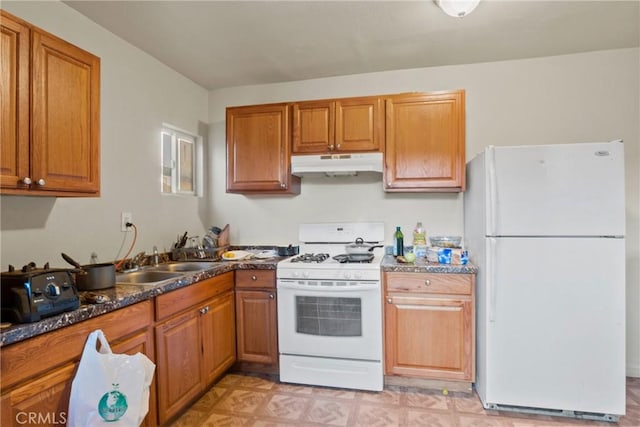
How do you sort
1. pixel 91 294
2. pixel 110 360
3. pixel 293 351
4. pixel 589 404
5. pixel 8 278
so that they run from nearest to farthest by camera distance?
pixel 8 278 < pixel 110 360 < pixel 91 294 < pixel 589 404 < pixel 293 351

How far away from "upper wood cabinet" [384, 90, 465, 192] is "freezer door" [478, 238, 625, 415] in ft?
2.24

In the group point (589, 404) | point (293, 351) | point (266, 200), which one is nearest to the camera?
point (589, 404)

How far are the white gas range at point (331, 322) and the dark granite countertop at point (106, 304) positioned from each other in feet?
0.95

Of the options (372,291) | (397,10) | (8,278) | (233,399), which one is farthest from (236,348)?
(397,10)

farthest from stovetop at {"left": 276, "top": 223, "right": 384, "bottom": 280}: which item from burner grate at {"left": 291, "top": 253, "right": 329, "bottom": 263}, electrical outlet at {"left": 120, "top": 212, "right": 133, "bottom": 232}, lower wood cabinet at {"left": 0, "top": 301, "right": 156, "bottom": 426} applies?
lower wood cabinet at {"left": 0, "top": 301, "right": 156, "bottom": 426}

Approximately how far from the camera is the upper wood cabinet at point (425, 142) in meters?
2.51

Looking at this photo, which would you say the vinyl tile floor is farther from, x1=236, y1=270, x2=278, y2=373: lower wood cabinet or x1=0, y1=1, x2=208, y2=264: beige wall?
x1=0, y1=1, x2=208, y2=264: beige wall

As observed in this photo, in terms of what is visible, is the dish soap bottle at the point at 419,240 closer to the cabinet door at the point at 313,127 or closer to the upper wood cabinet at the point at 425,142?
the upper wood cabinet at the point at 425,142

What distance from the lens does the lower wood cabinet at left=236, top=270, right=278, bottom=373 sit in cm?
254

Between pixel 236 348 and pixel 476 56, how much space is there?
9.41ft

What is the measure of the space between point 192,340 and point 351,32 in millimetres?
2189

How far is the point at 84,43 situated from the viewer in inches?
80.7

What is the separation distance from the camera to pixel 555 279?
6.61 feet

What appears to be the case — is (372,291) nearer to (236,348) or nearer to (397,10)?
(236,348)
